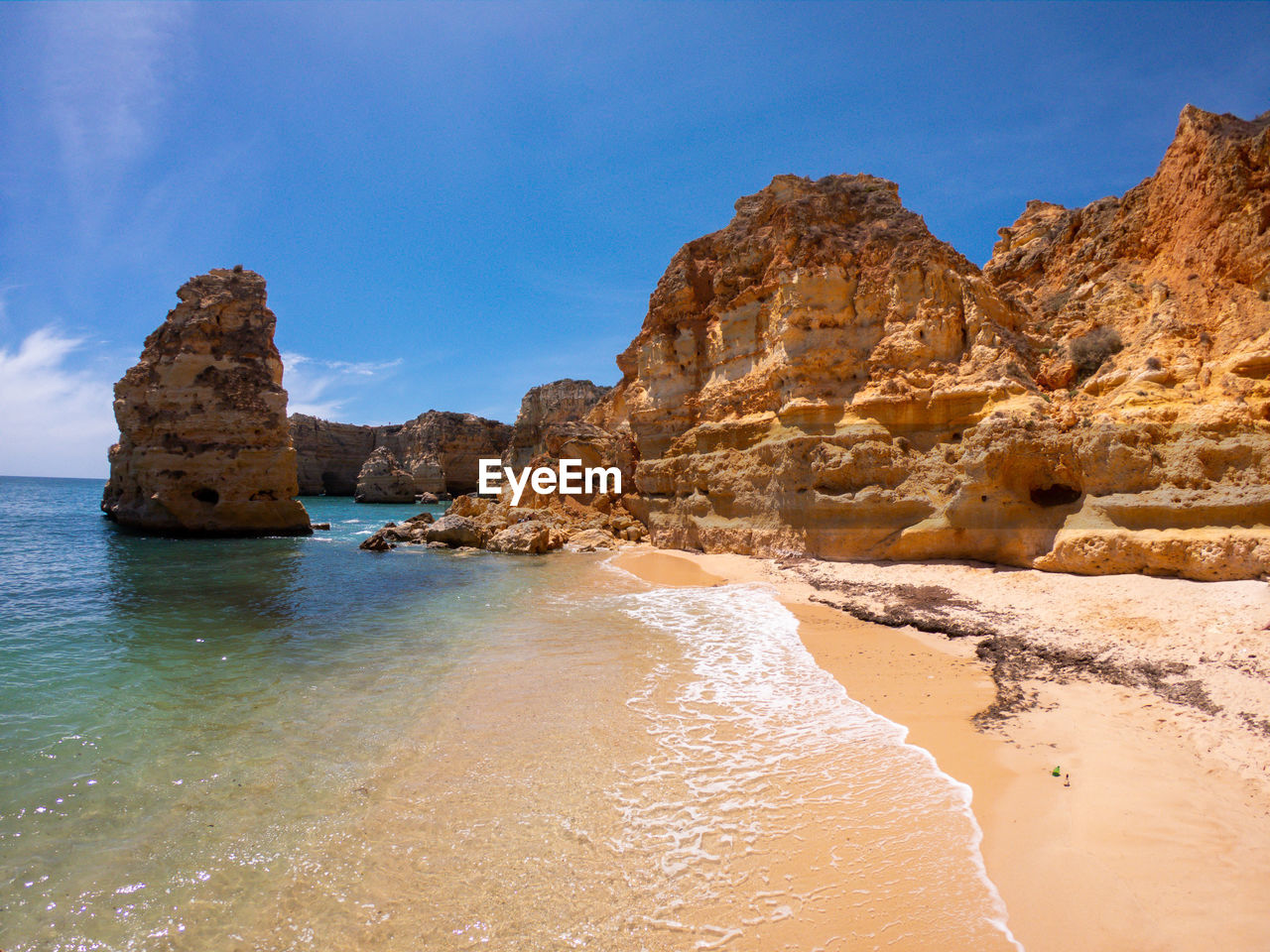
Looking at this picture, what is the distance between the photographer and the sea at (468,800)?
3.25 m

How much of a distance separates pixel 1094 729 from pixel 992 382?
28.9 feet

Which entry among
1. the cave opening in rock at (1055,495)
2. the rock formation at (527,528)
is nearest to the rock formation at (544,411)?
the rock formation at (527,528)

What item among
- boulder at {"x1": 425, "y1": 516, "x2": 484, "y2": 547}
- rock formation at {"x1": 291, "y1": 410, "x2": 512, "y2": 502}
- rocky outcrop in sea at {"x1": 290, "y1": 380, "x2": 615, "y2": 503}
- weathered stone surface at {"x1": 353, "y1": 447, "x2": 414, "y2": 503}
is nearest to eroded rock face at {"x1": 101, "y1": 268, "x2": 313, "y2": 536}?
boulder at {"x1": 425, "y1": 516, "x2": 484, "y2": 547}

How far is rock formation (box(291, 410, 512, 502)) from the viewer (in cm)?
5759

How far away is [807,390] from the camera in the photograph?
15.1m

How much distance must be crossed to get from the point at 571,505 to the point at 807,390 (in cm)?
1267

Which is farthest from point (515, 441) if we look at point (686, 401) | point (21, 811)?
point (21, 811)

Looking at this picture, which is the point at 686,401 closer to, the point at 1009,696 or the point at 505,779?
the point at 1009,696

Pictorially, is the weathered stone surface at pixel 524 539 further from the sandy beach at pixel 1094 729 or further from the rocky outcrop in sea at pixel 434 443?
the rocky outcrop in sea at pixel 434 443

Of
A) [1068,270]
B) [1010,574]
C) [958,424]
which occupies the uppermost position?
[1068,270]

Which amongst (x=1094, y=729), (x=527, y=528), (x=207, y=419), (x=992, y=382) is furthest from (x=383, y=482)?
(x=1094, y=729)

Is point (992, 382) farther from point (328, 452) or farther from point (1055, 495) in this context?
point (328, 452)

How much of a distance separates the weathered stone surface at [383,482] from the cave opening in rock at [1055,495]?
176 ft

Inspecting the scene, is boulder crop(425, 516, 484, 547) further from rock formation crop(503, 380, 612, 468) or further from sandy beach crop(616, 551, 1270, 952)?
sandy beach crop(616, 551, 1270, 952)
